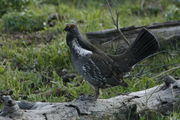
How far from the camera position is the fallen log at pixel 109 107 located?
3.95m

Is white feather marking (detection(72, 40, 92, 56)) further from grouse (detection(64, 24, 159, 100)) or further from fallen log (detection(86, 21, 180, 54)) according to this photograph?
fallen log (detection(86, 21, 180, 54))

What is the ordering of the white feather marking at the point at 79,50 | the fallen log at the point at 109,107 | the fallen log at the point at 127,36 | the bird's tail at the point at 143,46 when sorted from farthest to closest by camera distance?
1. the fallen log at the point at 127,36
2. the bird's tail at the point at 143,46
3. the white feather marking at the point at 79,50
4. the fallen log at the point at 109,107

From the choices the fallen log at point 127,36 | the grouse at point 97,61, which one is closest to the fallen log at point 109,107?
the grouse at point 97,61

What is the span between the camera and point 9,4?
784 cm

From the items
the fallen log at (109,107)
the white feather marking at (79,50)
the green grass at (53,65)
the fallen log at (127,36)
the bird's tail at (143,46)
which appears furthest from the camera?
the fallen log at (127,36)

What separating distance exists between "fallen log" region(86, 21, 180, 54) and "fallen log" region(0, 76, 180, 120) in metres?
1.78

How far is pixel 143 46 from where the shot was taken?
17.1 feet

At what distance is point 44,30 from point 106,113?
3564 mm

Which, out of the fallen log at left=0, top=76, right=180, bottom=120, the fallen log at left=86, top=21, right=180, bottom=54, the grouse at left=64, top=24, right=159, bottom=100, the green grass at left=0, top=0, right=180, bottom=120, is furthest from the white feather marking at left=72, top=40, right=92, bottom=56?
the fallen log at left=86, top=21, right=180, bottom=54

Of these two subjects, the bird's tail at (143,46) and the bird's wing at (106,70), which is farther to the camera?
the bird's tail at (143,46)

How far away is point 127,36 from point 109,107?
93.4 inches

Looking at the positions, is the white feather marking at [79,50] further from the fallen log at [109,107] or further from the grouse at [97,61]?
the fallen log at [109,107]

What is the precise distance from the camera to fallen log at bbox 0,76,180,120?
3.95 m

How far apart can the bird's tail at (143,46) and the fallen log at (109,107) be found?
0.52m
